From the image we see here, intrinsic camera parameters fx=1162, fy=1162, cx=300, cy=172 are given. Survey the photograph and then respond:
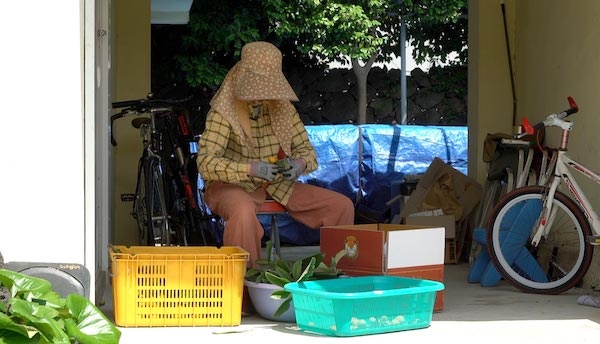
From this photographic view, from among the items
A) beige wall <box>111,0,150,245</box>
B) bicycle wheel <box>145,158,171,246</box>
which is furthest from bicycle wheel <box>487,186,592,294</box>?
beige wall <box>111,0,150,245</box>

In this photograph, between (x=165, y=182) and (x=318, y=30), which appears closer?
(x=165, y=182)

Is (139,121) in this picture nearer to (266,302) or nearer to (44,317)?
(266,302)

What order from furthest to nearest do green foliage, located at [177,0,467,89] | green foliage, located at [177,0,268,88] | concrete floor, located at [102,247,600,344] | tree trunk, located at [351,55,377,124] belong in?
tree trunk, located at [351,55,377,124]
green foliage, located at [177,0,467,89]
green foliage, located at [177,0,268,88]
concrete floor, located at [102,247,600,344]

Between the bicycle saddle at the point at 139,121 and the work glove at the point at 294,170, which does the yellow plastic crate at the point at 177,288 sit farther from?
the bicycle saddle at the point at 139,121

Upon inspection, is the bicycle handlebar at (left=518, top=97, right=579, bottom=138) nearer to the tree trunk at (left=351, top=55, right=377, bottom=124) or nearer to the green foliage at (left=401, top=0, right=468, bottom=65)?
the tree trunk at (left=351, top=55, right=377, bottom=124)

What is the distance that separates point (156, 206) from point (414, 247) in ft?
7.31

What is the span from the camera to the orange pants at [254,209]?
543cm

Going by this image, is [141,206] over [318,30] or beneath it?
beneath

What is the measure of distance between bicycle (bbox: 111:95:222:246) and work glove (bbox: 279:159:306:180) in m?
1.46

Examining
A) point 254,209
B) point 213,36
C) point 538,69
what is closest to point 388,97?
point 213,36

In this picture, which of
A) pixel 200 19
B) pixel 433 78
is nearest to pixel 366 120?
pixel 433 78

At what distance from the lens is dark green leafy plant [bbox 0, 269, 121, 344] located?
3.46m

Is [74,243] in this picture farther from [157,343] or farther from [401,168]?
[401,168]

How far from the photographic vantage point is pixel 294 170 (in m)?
5.60
